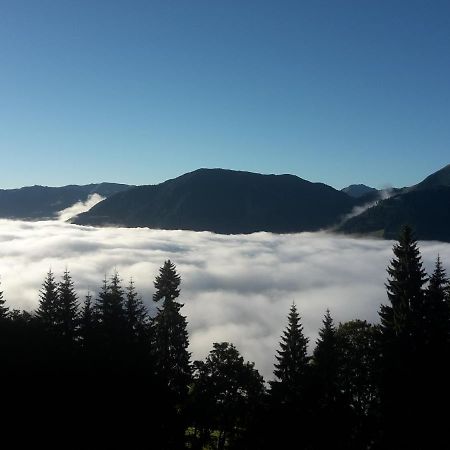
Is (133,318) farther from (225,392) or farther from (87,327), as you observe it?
(225,392)

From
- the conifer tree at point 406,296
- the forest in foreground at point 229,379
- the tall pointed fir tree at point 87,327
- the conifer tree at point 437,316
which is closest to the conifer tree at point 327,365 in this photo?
the forest in foreground at point 229,379

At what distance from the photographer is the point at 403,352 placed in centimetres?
4438

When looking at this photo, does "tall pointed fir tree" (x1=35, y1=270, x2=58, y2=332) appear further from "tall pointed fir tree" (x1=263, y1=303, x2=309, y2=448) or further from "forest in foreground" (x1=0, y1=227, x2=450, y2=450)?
"tall pointed fir tree" (x1=263, y1=303, x2=309, y2=448)

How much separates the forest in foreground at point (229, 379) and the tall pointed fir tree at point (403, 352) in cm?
10

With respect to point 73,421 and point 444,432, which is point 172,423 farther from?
point 444,432

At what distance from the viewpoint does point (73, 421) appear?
2962cm

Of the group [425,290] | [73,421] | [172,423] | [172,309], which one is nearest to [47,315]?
[172,309]

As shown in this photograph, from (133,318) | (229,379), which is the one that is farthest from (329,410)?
(133,318)

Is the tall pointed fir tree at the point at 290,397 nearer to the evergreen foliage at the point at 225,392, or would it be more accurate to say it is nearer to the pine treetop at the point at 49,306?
the evergreen foliage at the point at 225,392

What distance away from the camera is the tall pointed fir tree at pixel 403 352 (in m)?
40.5

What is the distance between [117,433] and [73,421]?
4095mm

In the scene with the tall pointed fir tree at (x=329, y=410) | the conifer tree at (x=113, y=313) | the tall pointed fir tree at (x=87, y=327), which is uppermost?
the conifer tree at (x=113, y=313)

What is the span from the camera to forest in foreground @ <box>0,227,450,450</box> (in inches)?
1258

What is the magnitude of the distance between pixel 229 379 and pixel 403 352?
643 inches
